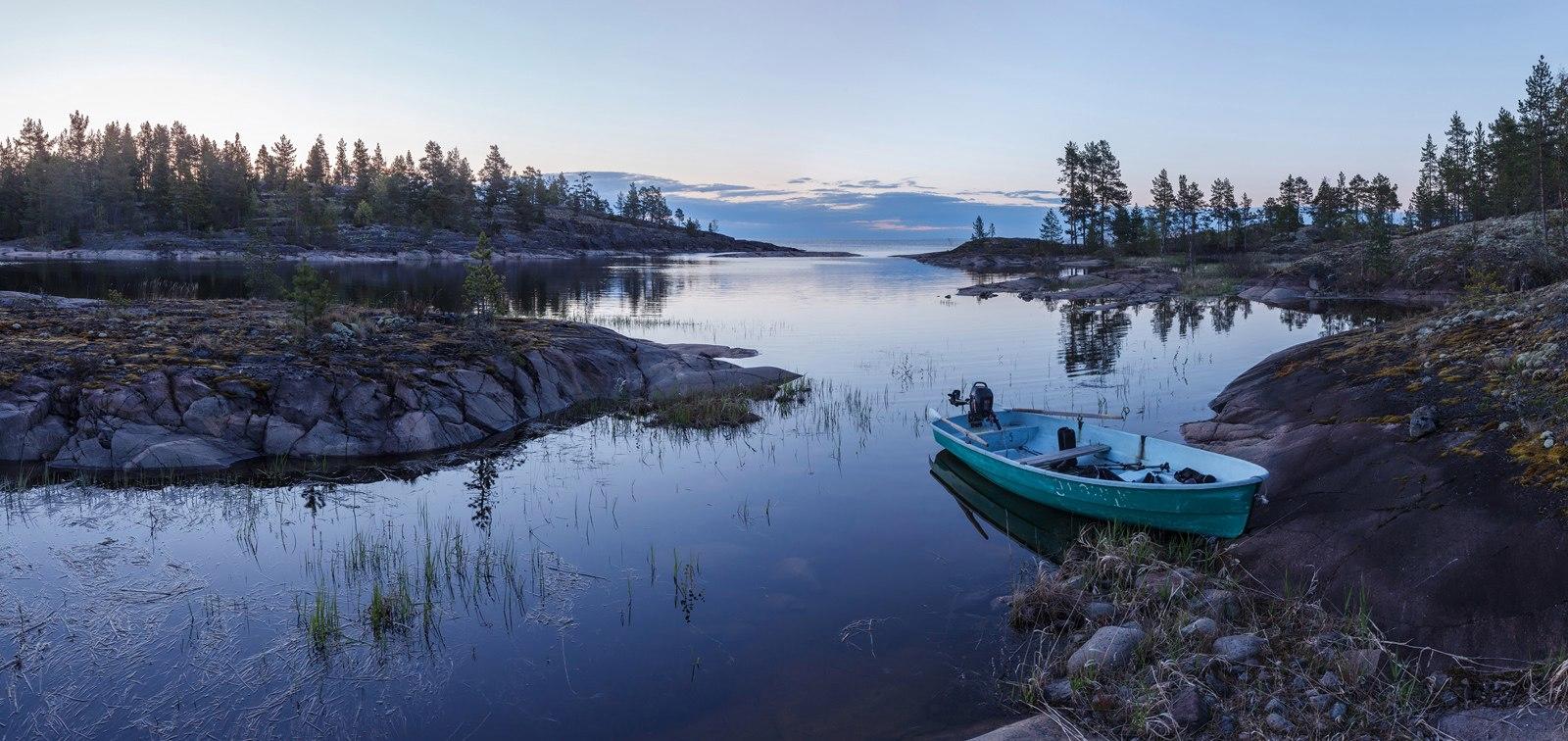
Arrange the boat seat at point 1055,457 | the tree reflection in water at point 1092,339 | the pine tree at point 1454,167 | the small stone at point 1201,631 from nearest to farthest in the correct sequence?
the small stone at point 1201,631 → the boat seat at point 1055,457 → the tree reflection in water at point 1092,339 → the pine tree at point 1454,167

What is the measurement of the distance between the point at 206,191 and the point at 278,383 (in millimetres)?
150716

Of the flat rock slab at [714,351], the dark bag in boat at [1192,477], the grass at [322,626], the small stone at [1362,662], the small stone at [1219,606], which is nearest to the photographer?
the small stone at [1362,662]

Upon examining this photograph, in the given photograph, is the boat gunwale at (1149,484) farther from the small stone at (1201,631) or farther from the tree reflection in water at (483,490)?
the tree reflection in water at (483,490)

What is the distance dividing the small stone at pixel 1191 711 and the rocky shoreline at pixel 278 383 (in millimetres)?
18957

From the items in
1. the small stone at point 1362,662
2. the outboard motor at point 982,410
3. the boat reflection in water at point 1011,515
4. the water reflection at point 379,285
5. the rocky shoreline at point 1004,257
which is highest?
the rocky shoreline at point 1004,257

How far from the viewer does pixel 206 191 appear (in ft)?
463

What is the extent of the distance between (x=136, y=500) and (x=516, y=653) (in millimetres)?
11208

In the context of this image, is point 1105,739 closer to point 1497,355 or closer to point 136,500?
point 1497,355

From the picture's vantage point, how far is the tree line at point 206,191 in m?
128

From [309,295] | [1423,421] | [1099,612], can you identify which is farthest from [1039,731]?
[309,295]

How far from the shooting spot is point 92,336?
2527 centimetres

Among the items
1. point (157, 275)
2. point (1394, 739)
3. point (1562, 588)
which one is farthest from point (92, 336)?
point (157, 275)

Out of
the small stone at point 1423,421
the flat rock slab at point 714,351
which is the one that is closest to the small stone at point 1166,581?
the small stone at point 1423,421

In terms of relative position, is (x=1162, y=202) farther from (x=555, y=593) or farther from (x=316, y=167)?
(x=316, y=167)
